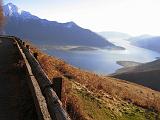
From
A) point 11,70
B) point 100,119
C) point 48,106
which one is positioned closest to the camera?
point 48,106

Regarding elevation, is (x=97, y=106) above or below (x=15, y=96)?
below

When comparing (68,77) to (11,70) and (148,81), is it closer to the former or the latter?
(11,70)

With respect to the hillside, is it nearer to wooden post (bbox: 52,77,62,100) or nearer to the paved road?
the paved road

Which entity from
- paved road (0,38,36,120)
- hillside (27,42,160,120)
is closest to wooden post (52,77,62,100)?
paved road (0,38,36,120)

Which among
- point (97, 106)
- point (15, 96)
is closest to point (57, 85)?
point (15, 96)

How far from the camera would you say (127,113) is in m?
19.0

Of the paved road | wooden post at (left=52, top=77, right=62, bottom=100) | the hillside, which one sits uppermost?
wooden post at (left=52, top=77, right=62, bottom=100)

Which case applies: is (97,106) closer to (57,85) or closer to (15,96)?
(15,96)

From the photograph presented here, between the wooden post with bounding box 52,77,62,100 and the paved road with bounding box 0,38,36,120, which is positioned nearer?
the wooden post with bounding box 52,77,62,100

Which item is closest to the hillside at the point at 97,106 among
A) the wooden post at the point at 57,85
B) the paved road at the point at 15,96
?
the paved road at the point at 15,96

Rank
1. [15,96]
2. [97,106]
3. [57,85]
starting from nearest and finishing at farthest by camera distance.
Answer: [57,85] < [15,96] < [97,106]

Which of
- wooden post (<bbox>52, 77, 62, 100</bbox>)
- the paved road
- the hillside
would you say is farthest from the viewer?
the hillside

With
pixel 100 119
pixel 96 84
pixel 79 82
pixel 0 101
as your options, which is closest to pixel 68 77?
pixel 79 82

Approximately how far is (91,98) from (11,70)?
4.31 meters
